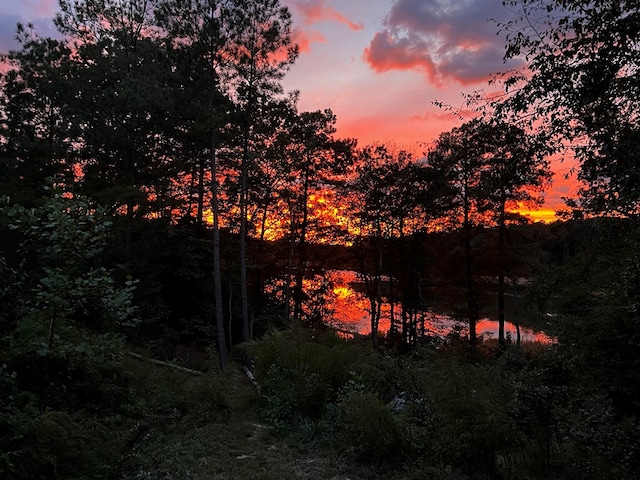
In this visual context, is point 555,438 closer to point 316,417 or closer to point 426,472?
point 426,472

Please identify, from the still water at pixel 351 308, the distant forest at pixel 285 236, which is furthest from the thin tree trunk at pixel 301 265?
the still water at pixel 351 308

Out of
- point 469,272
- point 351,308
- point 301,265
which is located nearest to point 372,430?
point 469,272

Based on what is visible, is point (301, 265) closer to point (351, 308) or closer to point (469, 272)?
point (351, 308)

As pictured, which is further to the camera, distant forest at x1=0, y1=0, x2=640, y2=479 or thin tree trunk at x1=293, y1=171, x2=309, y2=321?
thin tree trunk at x1=293, y1=171, x2=309, y2=321

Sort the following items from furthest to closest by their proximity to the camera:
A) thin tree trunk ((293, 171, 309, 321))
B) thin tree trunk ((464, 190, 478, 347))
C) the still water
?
thin tree trunk ((293, 171, 309, 321)) < the still water < thin tree trunk ((464, 190, 478, 347))

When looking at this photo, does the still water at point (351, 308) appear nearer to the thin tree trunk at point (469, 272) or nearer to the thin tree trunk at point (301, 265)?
the thin tree trunk at point (301, 265)

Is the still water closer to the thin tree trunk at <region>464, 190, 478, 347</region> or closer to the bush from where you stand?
the thin tree trunk at <region>464, 190, 478, 347</region>

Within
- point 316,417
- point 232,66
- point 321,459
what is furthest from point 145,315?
point 321,459

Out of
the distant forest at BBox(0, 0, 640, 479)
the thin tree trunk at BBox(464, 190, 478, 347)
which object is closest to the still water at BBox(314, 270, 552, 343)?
the distant forest at BBox(0, 0, 640, 479)

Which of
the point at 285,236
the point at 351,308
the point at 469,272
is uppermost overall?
the point at 285,236

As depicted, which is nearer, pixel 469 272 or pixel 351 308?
pixel 469 272

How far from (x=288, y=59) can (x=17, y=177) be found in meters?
12.6

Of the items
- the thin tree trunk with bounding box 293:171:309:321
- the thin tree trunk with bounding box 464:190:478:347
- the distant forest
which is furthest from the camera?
the thin tree trunk with bounding box 293:171:309:321

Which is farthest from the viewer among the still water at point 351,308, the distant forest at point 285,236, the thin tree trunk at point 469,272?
the still water at point 351,308
